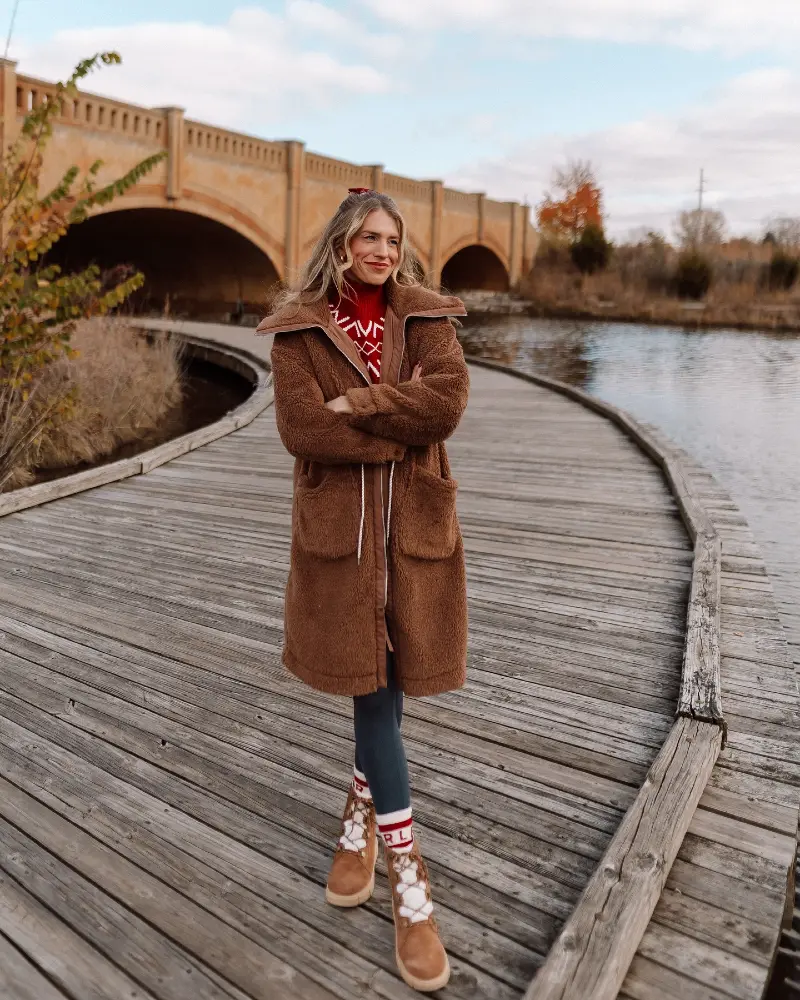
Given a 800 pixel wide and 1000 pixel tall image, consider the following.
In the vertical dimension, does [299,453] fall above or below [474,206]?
below

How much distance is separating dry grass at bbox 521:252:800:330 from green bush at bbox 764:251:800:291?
378 mm

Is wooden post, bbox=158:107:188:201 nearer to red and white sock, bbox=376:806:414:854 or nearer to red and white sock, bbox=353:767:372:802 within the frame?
red and white sock, bbox=353:767:372:802

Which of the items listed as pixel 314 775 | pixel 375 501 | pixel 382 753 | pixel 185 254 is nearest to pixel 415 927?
pixel 382 753

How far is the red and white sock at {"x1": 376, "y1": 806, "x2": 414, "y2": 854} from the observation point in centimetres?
169

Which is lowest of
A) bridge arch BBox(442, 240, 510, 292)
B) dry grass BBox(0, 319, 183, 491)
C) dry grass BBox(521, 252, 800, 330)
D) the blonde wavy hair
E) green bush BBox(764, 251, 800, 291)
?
dry grass BBox(0, 319, 183, 491)

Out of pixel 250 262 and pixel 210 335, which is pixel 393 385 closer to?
pixel 210 335

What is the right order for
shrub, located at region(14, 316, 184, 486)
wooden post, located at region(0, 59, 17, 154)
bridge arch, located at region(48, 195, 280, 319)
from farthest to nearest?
bridge arch, located at region(48, 195, 280, 319)
wooden post, located at region(0, 59, 17, 154)
shrub, located at region(14, 316, 184, 486)

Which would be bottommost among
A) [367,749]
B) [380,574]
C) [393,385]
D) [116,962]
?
[116,962]

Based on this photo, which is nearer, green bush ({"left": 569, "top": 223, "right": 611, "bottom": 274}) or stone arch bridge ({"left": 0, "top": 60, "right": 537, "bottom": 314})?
stone arch bridge ({"left": 0, "top": 60, "right": 537, "bottom": 314})

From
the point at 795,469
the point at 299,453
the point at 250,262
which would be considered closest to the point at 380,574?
the point at 299,453

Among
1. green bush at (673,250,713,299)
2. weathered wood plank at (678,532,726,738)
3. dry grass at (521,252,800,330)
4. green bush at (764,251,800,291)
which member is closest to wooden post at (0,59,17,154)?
weathered wood plank at (678,532,726,738)

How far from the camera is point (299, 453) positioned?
168 centimetres

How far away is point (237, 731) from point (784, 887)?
55.5 inches

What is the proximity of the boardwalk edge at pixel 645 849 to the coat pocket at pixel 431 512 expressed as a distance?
0.73 m
